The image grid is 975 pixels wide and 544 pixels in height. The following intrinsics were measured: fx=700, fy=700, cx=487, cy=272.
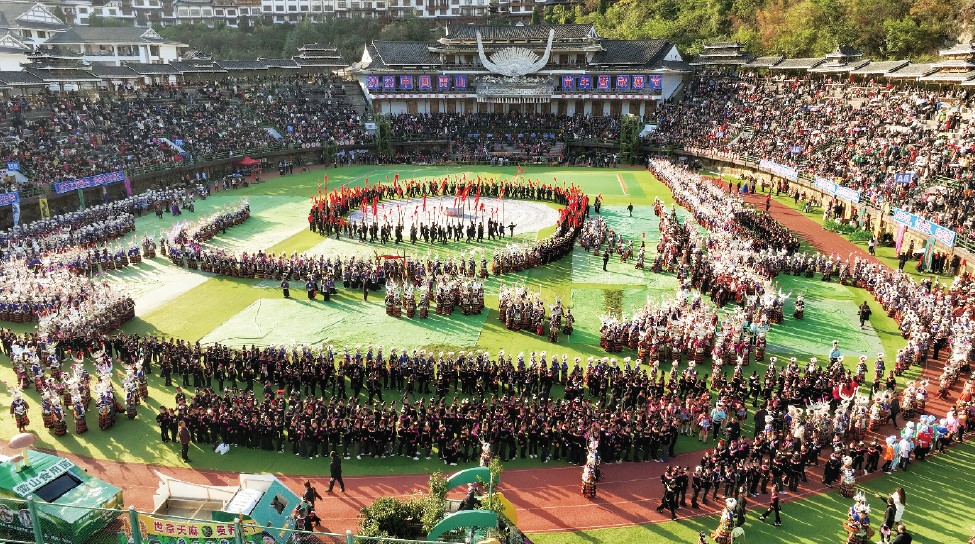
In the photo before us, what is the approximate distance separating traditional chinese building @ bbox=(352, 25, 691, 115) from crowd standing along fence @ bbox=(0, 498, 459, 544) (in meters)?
61.1

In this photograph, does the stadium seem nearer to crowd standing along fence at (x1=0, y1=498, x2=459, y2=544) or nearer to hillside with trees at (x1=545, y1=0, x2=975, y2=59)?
crowd standing along fence at (x1=0, y1=498, x2=459, y2=544)

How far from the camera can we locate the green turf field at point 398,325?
17.1 meters

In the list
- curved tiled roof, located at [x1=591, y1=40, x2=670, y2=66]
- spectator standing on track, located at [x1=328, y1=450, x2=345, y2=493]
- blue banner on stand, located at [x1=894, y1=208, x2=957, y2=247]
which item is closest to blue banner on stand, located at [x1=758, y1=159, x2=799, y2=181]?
blue banner on stand, located at [x1=894, y1=208, x2=957, y2=247]

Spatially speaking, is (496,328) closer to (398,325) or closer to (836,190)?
(398,325)

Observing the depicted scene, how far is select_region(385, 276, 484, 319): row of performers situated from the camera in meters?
26.7

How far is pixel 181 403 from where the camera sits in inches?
723

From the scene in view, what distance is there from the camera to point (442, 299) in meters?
26.7

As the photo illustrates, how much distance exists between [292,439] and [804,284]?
22.5 meters

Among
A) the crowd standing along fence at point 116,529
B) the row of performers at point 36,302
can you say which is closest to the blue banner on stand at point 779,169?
the row of performers at point 36,302

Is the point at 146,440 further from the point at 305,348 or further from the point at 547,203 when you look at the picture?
the point at 547,203

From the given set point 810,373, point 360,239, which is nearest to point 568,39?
point 360,239

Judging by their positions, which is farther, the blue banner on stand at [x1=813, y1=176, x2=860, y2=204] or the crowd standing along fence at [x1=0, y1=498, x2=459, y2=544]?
the blue banner on stand at [x1=813, y1=176, x2=860, y2=204]

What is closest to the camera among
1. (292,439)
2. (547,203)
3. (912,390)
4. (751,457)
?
(751,457)

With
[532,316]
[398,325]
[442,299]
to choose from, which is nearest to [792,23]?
[532,316]
